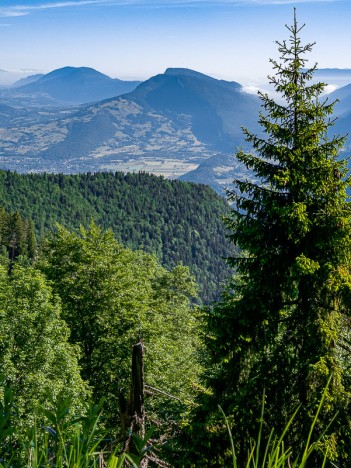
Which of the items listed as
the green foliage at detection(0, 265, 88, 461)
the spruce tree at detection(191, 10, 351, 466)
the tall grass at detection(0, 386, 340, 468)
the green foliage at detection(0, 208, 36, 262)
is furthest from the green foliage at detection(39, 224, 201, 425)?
the green foliage at detection(0, 208, 36, 262)

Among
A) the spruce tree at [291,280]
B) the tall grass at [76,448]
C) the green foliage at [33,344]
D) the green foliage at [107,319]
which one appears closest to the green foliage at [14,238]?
the green foliage at [107,319]

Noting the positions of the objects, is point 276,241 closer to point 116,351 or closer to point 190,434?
point 190,434

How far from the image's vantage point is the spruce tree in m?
10.7

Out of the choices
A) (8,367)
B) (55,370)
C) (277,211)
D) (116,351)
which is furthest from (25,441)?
(116,351)

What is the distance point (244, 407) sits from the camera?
11.2 metres

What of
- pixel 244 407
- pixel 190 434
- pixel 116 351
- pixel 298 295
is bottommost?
pixel 116 351

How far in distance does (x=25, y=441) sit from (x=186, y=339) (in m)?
38.2

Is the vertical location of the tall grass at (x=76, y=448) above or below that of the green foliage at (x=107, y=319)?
above

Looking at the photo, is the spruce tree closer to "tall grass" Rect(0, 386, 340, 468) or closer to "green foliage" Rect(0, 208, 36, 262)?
"tall grass" Rect(0, 386, 340, 468)

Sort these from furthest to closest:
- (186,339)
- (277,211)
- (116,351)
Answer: (186,339)
(116,351)
(277,211)

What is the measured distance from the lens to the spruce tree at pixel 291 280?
423 inches

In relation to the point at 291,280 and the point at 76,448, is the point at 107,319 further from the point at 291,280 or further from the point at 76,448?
the point at 76,448

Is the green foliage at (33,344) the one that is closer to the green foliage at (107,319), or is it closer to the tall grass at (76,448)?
the green foliage at (107,319)

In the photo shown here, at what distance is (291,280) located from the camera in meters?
11.0
